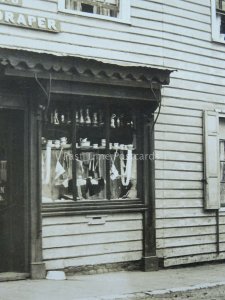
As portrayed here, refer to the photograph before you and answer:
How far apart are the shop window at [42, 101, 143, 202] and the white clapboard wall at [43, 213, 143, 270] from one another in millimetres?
379

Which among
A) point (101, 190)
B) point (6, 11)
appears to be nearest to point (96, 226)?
point (101, 190)

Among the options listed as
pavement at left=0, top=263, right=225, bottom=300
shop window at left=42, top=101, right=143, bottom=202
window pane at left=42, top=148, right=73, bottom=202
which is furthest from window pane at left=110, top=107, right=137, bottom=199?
pavement at left=0, top=263, right=225, bottom=300

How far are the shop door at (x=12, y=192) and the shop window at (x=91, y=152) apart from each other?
1.32 ft

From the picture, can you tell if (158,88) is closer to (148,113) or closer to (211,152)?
(148,113)

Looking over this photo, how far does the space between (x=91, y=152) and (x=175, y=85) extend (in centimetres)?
214

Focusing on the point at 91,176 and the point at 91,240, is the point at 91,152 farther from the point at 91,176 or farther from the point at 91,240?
the point at 91,240

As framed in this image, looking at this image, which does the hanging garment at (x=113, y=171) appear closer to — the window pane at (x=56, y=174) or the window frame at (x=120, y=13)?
the window pane at (x=56, y=174)

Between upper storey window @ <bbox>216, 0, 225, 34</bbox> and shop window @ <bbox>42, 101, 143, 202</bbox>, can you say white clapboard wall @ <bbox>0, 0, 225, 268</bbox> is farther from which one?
shop window @ <bbox>42, 101, 143, 202</bbox>

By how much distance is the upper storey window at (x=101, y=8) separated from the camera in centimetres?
918

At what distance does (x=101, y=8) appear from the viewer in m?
9.57

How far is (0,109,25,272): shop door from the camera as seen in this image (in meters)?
8.31

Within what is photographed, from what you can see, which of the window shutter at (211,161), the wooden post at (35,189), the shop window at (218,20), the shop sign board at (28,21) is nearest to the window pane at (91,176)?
the wooden post at (35,189)

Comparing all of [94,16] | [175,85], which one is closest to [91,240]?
[175,85]

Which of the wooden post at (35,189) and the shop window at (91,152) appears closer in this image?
the wooden post at (35,189)
